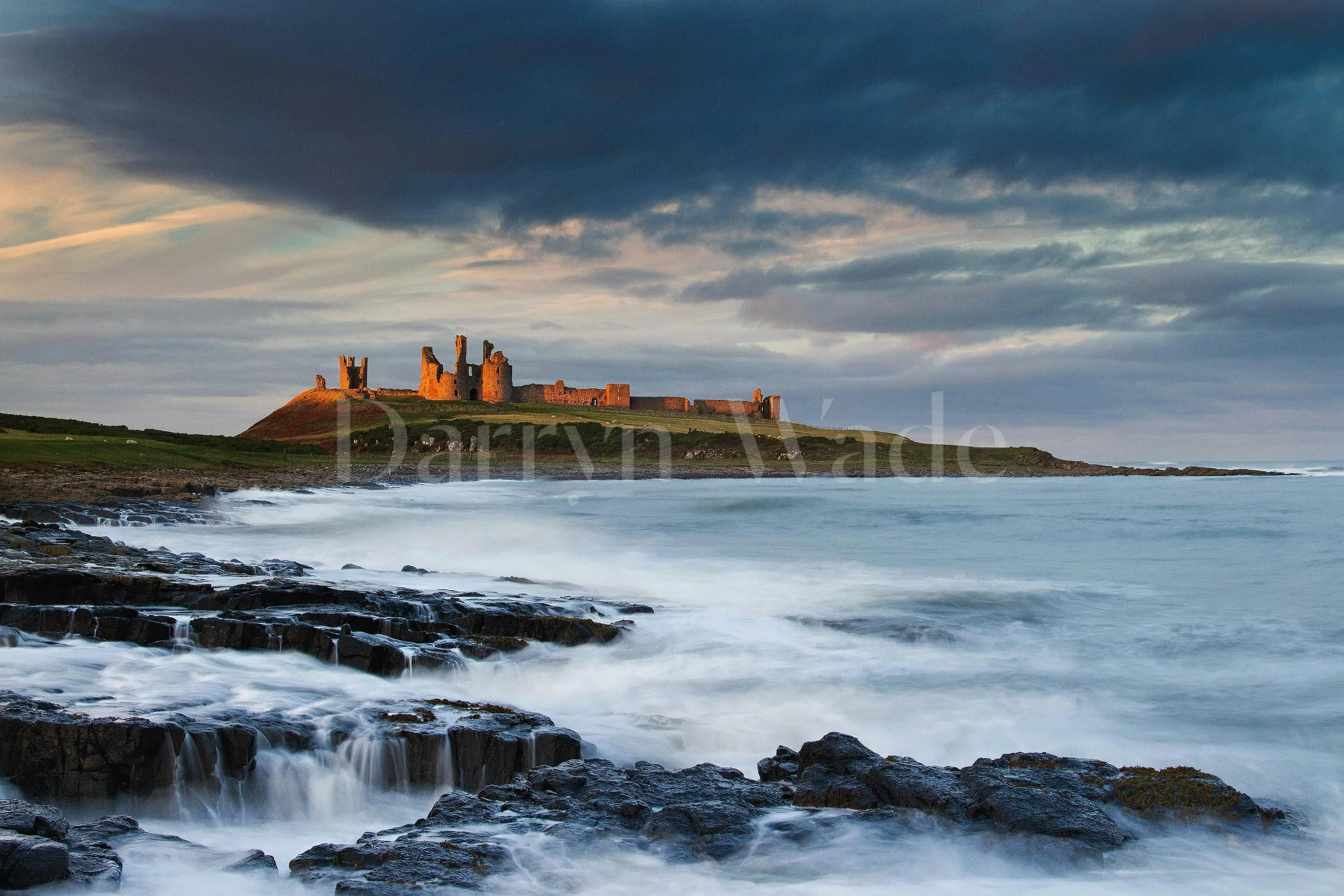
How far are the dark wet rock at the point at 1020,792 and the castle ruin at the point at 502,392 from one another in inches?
4010

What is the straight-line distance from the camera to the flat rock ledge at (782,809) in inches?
209

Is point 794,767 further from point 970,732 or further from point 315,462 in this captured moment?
point 315,462

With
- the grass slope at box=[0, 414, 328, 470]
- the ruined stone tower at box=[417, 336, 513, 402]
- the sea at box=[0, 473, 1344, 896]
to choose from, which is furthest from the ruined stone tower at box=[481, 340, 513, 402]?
the sea at box=[0, 473, 1344, 896]

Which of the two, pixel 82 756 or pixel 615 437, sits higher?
pixel 615 437

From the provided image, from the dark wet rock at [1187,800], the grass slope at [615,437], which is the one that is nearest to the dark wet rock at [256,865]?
the dark wet rock at [1187,800]

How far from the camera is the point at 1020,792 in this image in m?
6.21

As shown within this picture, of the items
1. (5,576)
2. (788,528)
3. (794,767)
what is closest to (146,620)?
(5,576)

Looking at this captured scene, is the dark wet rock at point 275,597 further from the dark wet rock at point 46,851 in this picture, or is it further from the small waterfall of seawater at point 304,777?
the dark wet rock at point 46,851

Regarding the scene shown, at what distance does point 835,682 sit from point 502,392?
Answer: 100896mm

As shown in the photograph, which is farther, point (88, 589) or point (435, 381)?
point (435, 381)

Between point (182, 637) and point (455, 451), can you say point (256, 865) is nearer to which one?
point (182, 637)

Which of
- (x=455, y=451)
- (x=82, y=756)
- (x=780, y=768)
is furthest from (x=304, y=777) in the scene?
(x=455, y=451)

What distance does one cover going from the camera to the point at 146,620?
977cm

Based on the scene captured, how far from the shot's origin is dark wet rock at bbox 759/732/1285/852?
5.95 m
